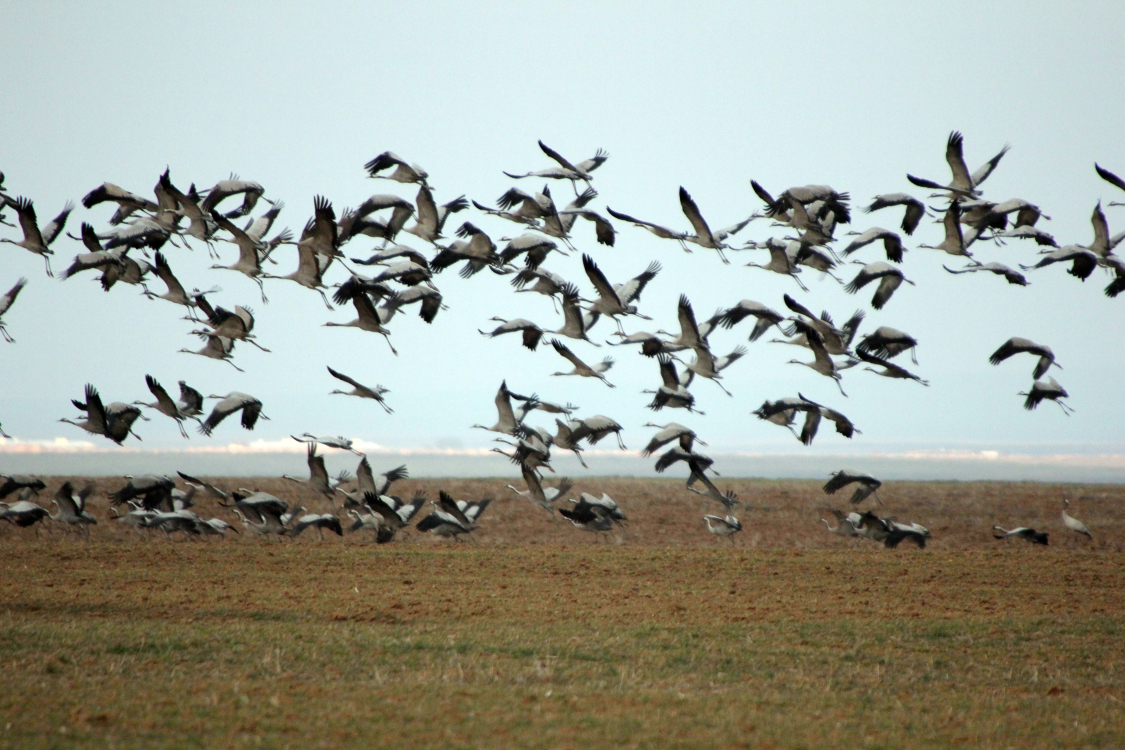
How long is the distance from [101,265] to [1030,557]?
2130 cm

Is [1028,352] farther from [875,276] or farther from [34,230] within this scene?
[34,230]

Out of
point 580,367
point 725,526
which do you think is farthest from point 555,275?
point 725,526

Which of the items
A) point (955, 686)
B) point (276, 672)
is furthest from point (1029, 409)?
point (276, 672)

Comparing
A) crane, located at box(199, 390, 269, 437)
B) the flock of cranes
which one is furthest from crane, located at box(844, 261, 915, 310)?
crane, located at box(199, 390, 269, 437)

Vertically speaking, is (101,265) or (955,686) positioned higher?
(101,265)

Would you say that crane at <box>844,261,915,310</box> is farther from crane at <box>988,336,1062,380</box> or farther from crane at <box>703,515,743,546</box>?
crane at <box>703,515,743,546</box>

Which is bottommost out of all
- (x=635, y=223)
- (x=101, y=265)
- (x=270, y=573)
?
(x=270, y=573)

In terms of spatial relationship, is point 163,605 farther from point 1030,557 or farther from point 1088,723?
point 1030,557

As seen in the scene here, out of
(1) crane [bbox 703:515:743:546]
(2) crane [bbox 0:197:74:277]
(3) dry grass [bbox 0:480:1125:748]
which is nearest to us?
(3) dry grass [bbox 0:480:1125:748]

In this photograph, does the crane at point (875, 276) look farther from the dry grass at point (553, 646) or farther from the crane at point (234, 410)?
the crane at point (234, 410)

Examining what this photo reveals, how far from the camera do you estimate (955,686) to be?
11.3 metres

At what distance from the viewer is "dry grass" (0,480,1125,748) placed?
8867mm

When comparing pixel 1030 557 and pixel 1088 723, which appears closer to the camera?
pixel 1088 723

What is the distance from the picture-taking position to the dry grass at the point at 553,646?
887 centimetres
